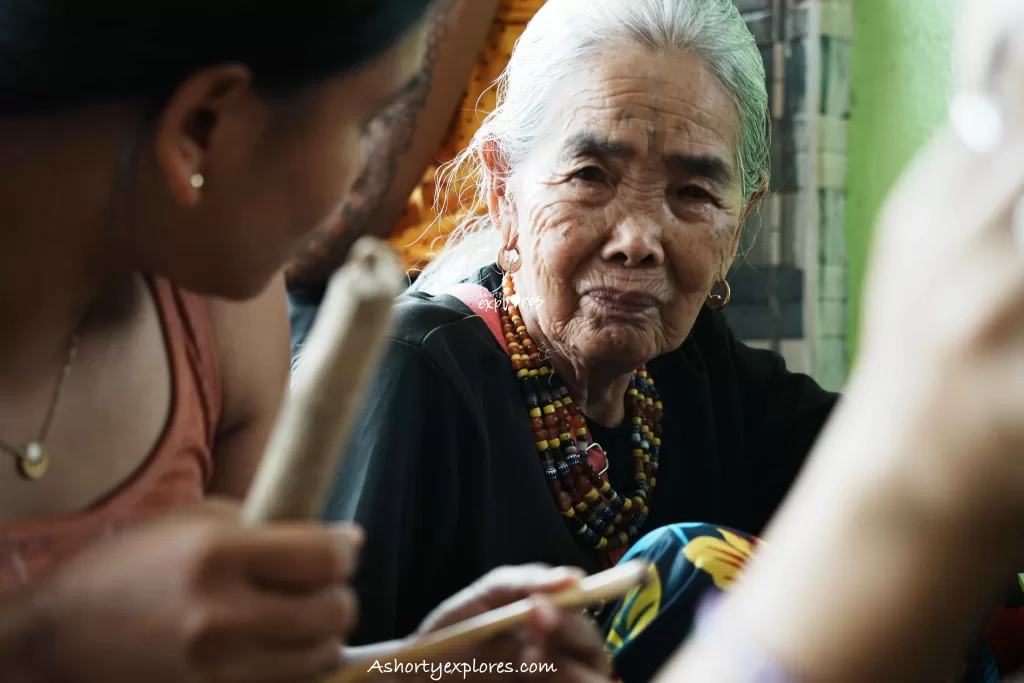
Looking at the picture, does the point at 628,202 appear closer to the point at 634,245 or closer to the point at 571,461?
the point at 634,245

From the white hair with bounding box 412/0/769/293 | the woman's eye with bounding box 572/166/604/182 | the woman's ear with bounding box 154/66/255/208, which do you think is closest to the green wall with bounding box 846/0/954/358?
the white hair with bounding box 412/0/769/293

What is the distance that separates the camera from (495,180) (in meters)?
1.15

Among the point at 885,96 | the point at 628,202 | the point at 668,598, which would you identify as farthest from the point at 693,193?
the point at 885,96

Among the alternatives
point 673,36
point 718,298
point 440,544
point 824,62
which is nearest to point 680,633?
point 440,544

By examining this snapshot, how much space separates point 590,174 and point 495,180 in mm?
166

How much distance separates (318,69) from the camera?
1.68ft

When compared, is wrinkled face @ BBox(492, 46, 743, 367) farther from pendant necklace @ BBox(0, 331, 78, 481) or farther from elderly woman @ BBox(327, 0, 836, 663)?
pendant necklace @ BBox(0, 331, 78, 481)

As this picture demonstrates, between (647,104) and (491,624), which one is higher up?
(647,104)

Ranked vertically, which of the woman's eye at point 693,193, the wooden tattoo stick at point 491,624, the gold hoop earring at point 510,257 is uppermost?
the woman's eye at point 693,193

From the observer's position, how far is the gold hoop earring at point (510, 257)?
1112 millimetres

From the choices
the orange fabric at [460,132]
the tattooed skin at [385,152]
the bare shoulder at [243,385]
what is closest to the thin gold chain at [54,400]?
the bare shoulder at [243,385]

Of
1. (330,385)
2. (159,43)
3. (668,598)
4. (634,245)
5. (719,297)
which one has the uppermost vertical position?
(159,43)

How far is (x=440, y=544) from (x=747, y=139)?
0.59m

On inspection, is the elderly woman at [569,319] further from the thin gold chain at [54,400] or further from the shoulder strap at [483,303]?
the thin gold chain at [54,400]
